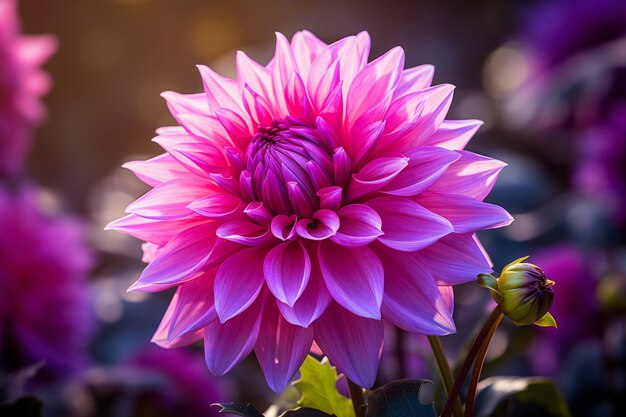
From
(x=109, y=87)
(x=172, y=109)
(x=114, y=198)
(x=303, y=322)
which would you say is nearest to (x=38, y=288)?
(x=172, y=109)

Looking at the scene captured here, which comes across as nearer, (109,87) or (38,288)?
(38,288)

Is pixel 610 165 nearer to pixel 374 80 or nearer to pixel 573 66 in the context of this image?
pixel 573 66

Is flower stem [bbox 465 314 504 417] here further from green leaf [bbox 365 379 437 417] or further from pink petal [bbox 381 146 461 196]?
pink petal [bbox 381 146 461 196]

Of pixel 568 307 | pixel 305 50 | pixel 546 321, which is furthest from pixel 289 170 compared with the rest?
pixel 568 307

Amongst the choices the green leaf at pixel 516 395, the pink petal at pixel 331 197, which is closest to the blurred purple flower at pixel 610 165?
the green leaf at pixel 516 395

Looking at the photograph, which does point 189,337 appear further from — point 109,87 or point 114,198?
point 109,87

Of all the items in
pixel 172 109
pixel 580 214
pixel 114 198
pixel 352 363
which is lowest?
pixel 580 214

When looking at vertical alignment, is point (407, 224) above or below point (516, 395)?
above

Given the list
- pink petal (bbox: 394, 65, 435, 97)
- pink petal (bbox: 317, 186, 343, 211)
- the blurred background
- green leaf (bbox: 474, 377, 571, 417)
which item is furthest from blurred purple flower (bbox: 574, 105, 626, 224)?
pink petal (bbox: 317, 186, 343, 211)
